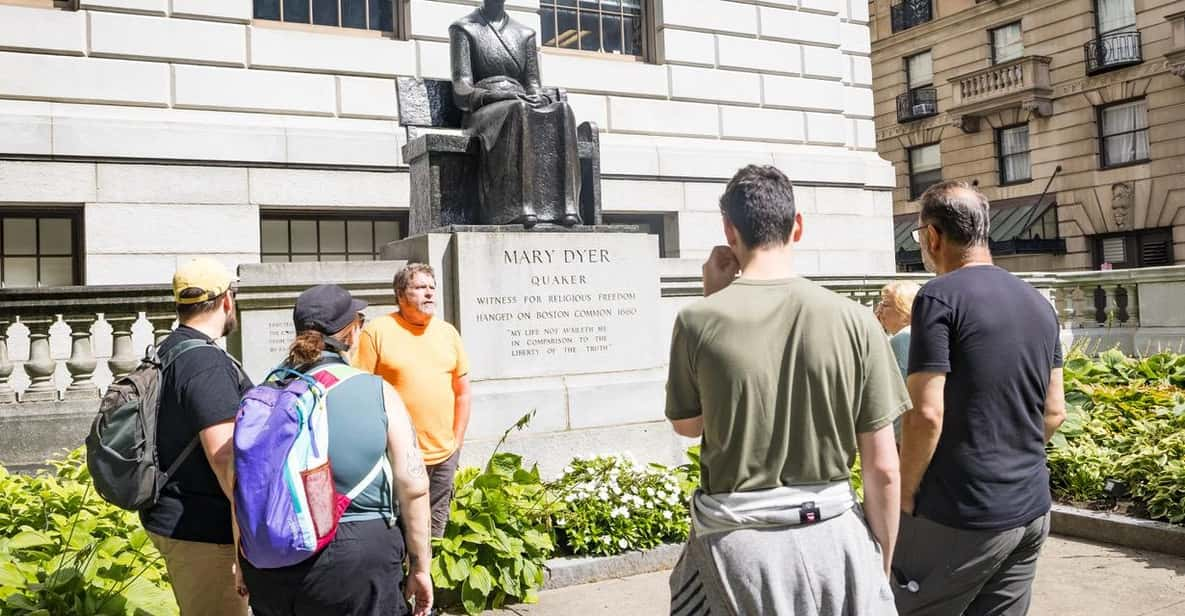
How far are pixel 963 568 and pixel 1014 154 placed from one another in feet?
116

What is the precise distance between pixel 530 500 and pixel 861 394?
12.3ft

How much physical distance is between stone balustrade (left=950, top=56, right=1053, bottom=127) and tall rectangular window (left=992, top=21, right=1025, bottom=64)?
0.74 metres

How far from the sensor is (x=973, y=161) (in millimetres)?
35500

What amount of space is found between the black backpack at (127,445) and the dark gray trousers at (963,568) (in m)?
2.58

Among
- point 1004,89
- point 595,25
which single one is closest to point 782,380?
point 595,25

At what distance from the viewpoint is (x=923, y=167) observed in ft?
125

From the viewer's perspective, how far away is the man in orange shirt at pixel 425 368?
17.9 ft

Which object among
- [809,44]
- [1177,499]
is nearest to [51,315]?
[1177,499]

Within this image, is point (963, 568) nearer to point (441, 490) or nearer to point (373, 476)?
point (373, 476)

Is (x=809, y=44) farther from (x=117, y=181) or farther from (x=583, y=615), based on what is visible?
(x=583, y=615)

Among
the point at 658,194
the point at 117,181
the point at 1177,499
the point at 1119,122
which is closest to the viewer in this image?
the point at 1177,499

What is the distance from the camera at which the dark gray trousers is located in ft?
10.2

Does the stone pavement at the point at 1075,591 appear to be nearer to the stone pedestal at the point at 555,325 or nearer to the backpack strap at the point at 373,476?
the stone pedestal at the point at 555,325

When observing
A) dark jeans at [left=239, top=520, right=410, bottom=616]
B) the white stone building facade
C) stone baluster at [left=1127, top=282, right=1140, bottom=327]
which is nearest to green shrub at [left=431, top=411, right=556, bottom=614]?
dark jeans at [left=239, top=520, right=410, bottom=616]
